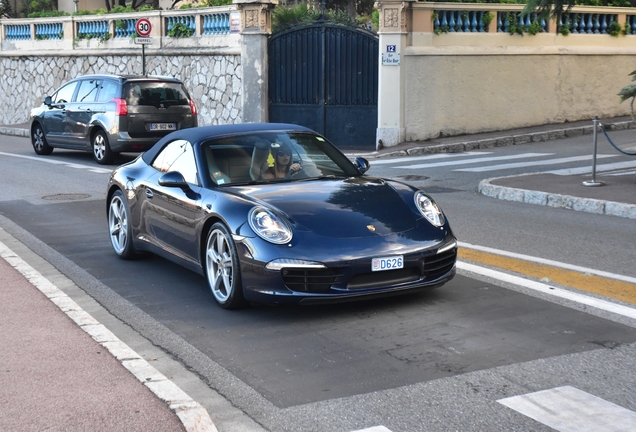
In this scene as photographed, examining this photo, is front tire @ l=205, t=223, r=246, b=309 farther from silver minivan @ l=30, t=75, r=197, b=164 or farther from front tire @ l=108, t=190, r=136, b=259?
silver minivan @ l=30, t=75, r=197, b=164

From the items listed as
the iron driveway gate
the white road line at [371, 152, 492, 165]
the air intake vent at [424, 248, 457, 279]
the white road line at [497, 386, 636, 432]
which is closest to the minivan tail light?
the white road line at [371, 152, 492, 165]

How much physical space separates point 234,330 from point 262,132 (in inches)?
81.8

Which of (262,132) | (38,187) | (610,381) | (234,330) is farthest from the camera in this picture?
(38,187)

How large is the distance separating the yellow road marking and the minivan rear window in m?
10.9

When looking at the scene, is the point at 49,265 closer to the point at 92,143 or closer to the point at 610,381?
the point at 610,381

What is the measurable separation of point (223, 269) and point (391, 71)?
1485cm

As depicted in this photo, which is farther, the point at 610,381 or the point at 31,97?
the point at 31,97

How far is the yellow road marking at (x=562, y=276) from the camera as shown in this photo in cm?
718

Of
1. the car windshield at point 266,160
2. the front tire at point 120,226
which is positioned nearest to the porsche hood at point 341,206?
the car windshield at point 266,160

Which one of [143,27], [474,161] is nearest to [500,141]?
[474,161]

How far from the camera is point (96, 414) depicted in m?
4.63

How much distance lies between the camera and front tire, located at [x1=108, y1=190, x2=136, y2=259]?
28.4 feet

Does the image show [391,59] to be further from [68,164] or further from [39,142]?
[39,142]

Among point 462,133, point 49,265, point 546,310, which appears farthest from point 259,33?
point 546,310
